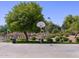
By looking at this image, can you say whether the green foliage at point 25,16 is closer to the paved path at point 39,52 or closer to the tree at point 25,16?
the tree at point 25,16

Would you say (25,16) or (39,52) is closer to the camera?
(39,52)

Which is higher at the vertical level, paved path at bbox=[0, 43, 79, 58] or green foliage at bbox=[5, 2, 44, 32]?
green foliage at bbox=[5, 2, 44, 32]

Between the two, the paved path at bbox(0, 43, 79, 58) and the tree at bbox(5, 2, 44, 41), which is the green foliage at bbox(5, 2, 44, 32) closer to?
the tree at bbox(5, 2, 44, 41)

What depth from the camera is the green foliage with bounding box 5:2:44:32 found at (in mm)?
40562

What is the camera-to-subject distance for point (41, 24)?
36375mm

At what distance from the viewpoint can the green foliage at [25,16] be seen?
40.6m

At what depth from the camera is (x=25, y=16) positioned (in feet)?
132

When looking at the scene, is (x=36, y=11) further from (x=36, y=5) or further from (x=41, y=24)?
(x=41, y=24)

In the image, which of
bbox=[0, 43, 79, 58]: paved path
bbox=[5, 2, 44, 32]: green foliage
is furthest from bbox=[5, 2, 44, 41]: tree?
bbox=[0, 43, 79, 58]: paved path

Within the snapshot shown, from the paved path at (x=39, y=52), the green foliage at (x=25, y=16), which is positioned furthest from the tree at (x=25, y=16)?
the paved path at (x=39, y=52)

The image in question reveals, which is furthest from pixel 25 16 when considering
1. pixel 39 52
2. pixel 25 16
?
pixel 39 52

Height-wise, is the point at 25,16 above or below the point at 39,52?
above

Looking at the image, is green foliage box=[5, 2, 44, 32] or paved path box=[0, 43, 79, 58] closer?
paved path box=[0, 43, 79, 58]

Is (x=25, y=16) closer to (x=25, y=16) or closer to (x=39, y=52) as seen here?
(x=25, y=16)
